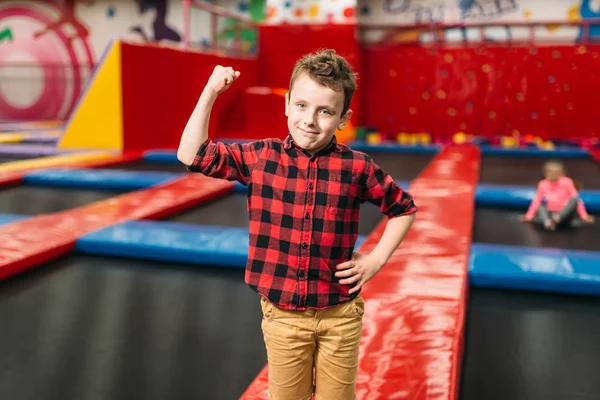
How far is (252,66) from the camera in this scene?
6.82m

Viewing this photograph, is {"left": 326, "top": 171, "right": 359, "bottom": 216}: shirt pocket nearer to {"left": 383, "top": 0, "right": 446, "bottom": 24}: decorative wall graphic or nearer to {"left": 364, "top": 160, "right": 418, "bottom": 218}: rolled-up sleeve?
{"left": 364, "top": 160, "right": 418, "bottom": 218}: rolled-up sleeve

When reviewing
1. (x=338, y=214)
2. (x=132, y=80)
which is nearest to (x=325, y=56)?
(x=338, y=214)

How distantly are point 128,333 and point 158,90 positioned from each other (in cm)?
384

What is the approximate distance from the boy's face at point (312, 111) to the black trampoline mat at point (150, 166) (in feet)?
A: 10.7

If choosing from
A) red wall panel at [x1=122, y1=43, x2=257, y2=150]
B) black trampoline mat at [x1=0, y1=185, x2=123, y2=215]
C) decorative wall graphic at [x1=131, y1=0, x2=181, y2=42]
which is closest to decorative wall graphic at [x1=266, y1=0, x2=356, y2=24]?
decorative wall graphic at [x1=131, y1=0, x2=181, y2=42]

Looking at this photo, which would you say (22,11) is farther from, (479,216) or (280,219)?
(280,219)

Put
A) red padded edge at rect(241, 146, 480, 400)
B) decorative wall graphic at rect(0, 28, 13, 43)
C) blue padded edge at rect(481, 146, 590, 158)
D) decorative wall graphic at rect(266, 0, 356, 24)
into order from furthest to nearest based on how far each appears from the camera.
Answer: decorative wall graphic at rect(0, 28, 13, 43)
decorative wall graphic at rect(266, 0, 356, 24)
blue padded edge at rect(481, 146, 590, 158)
red padded edge at rect(241, 146, 480, 400)

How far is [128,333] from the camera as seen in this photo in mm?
1457

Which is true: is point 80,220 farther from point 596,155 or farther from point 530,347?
point 596,155

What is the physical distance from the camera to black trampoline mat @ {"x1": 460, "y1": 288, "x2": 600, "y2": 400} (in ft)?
3.96

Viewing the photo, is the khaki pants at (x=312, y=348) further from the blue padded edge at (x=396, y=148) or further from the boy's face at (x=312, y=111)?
the blue padded edge at (x=396, y=148)

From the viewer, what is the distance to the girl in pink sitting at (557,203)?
2.54 metres

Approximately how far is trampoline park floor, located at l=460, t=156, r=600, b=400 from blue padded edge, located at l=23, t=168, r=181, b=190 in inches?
87.0

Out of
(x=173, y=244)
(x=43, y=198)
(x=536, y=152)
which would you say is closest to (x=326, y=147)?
(x=173, y=244)
